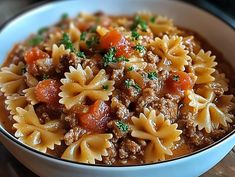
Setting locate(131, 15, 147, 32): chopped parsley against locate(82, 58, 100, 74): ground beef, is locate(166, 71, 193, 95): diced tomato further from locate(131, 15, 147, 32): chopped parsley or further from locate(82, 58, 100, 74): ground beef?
locate(131, 15, 147, 32): chopped parsley

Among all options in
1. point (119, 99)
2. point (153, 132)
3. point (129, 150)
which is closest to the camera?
point (129, 150)

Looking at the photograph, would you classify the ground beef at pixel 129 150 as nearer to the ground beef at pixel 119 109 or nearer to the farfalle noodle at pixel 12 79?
the ground beef at pixel 119 109

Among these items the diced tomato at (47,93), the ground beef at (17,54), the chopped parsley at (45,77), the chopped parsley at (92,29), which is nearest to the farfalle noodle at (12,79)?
the ground beef at (17,54)

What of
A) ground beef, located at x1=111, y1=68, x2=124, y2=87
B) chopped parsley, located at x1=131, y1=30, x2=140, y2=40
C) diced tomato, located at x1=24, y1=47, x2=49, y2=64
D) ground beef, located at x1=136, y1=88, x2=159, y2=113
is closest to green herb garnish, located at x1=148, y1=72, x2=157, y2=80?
ground beef, located at x1=136, y1=88, x2=159, y2=113

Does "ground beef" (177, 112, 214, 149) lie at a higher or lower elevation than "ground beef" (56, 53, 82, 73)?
lower

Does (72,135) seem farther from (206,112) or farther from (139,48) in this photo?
(206,112)

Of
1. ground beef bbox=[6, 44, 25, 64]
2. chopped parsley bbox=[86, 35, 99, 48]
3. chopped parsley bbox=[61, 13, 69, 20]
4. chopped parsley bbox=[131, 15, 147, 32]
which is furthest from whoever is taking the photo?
chopped parsley bbox=[61, 13, 69, 20]

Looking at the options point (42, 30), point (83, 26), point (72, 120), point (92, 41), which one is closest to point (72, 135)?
point (72, 120)
